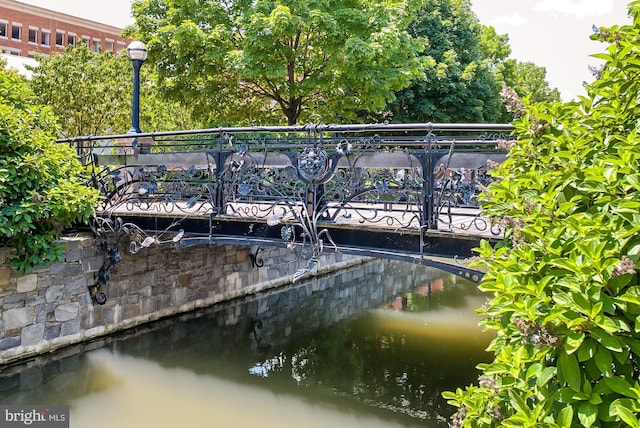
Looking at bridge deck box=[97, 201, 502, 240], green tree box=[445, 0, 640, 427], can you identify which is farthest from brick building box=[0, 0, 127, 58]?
green tree box=[445, 0, 640, 427]

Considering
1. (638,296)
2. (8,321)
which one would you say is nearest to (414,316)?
(8,321)

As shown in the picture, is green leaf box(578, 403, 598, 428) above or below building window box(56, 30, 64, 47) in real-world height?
below

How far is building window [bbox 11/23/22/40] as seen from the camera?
38.3 metres

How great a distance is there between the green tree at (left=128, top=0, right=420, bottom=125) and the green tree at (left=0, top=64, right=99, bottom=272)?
483cm

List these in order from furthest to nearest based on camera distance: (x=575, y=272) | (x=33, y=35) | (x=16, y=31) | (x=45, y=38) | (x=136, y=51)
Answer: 1. (x=45, y=38)
2. (x=33, y=35)
3. (x=16, y=31)
4. (x=136, y=51)
5. (x=575, y=272)

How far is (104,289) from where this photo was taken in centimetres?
817

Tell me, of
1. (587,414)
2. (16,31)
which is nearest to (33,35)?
(16,31)

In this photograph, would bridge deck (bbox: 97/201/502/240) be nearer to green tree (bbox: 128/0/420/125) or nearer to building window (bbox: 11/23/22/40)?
green tree (bbox: 128/0/420/125)

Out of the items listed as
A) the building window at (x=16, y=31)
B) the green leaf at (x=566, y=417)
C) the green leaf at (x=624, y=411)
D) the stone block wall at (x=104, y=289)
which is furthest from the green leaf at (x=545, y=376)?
the building window at (x=16, y=31)

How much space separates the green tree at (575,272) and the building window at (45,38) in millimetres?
45586

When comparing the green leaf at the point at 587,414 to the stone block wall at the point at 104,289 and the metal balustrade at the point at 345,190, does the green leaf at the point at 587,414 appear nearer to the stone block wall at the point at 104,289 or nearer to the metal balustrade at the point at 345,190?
the metal balustrade at the point at 345,190

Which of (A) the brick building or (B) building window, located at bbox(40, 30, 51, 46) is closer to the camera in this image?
(A) the brick building

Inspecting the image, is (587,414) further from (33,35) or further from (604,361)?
(33,35)

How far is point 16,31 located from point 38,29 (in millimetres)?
1553
